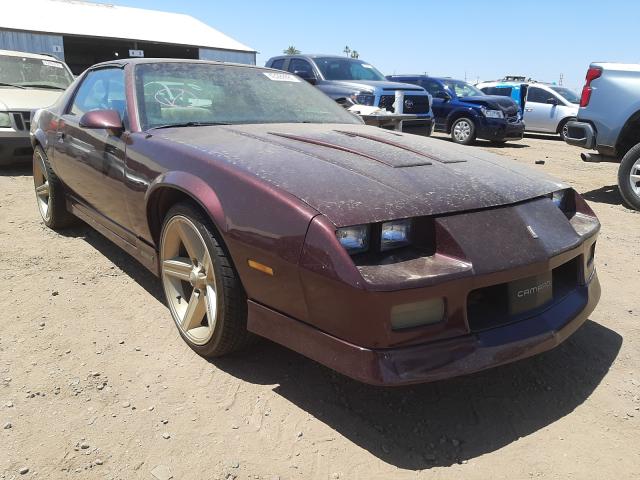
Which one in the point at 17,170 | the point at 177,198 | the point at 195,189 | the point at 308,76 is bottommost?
the point at 17,170

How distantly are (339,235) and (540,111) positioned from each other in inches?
572

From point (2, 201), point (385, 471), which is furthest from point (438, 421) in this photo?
point (2, 201)

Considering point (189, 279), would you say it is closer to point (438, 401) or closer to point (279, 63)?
point (438, 401)

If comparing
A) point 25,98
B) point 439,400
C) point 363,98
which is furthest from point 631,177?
point 25,98

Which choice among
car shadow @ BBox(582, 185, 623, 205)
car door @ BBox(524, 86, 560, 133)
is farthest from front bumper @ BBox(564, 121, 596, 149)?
car door @ BBox(524, 86, 560, 133)

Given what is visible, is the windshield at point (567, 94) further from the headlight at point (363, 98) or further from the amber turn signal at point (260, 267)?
the amber turn signal at point (260, 267)

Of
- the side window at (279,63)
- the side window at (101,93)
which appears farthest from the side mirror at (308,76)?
the side window at (101,93)

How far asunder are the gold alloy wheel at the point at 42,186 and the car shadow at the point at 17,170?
112 inches

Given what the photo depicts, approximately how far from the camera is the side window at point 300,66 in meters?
9.98

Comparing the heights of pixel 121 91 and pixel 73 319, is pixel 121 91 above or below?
above

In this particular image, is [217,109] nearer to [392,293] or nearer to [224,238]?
[224,238]

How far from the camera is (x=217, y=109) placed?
327cm

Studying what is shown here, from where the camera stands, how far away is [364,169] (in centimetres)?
233

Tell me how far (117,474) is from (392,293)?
1182 mm
